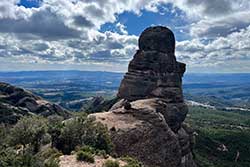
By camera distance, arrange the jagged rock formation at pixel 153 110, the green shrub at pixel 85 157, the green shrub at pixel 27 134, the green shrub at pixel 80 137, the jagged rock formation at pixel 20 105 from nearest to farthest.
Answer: the green shrub at pixel 85 157, the green shrub at pixel 80 137, the green shrub at pixel 27 134, the jagged rock formation at pixel 153 110, the jagged rock formation at pixel 20 105

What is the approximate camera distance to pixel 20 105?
6540 inches

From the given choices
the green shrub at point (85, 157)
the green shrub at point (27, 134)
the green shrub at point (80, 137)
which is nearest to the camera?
the green shrub at point (85, 157)

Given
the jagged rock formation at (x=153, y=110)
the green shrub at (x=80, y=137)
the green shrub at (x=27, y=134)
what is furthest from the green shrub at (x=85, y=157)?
the jagged rock formation at (x=153, y=110)

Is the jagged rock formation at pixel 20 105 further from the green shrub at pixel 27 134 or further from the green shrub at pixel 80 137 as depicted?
the green shrub at pixel 80 137

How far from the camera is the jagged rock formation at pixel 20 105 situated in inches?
5747

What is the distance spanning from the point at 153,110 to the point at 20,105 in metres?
118

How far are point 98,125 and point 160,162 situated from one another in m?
15.7

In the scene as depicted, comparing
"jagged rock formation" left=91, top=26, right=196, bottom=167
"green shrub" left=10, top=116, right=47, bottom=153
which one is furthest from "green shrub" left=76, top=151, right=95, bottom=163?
"jagged rock formation" left=91, top=26, right=196, bottom=167

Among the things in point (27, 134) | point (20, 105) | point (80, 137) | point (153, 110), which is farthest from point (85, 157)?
point (20, 105)

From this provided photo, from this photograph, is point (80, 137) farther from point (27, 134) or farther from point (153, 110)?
point (153, 110)

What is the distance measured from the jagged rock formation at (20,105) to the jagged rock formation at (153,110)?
66347 millimetres

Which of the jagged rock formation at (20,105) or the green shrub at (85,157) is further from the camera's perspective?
the jagged rock formation at (20,105)

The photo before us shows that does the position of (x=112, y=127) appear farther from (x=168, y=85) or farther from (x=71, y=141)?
(x=168, y=85)

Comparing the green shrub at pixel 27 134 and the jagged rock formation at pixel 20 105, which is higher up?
the green shrub at pixel 27 134
